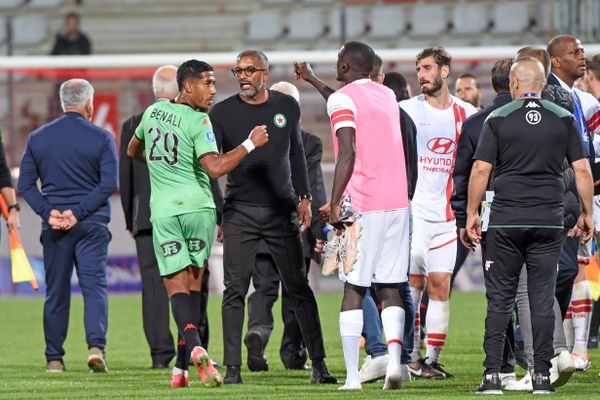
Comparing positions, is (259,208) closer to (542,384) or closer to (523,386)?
(523,386)

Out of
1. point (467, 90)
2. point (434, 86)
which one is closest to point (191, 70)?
point (434, 86)

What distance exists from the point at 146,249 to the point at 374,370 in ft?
8.70

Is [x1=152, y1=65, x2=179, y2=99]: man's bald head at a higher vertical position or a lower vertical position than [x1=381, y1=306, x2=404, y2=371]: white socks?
higher

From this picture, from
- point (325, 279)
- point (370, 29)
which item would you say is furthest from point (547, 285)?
point (370, 29)

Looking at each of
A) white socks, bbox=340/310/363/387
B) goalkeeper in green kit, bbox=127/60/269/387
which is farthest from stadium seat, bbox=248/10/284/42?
white socks, bbox=340/310/363/387

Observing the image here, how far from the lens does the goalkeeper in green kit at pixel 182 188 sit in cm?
825

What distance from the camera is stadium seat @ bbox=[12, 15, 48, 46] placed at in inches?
965

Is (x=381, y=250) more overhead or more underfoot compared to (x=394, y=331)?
more overhead

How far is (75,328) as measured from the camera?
1423 cm

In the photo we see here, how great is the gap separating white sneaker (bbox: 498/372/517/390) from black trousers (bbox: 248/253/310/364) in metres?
2.05

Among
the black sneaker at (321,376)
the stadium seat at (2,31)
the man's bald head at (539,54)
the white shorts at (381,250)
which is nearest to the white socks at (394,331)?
the white shorts at (381,250)

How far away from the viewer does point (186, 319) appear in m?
8.23

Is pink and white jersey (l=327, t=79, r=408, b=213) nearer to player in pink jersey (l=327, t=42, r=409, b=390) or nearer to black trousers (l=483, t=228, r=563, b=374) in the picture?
player in pink jersey (l=327, t=42, r=409, b=390)

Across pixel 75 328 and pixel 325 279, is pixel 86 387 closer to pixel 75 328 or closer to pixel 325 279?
pixel 75 328
